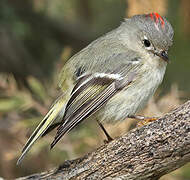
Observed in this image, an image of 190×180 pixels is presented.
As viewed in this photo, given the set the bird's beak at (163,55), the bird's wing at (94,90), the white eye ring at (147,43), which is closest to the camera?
the bird's wing at (94,90)

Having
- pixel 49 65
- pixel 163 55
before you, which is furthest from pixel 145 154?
pixel 49 65

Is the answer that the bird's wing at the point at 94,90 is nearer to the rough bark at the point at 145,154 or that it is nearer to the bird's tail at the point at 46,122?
the bird's tail at the point at 46,122

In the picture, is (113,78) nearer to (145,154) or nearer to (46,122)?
(46,122)

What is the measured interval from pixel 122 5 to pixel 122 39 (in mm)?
2341

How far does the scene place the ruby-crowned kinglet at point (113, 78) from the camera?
9.67 feet

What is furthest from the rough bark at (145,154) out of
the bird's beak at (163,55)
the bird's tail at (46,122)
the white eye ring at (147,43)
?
the white eye ring at (147,43)

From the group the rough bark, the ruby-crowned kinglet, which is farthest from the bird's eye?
the rough bark

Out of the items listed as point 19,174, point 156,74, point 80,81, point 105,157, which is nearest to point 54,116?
point 80,81

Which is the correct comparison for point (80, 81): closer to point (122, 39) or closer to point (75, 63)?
point (75, 63)

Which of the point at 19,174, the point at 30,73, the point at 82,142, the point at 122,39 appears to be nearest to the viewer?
the point at 122,39

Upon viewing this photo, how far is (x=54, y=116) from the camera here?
290cm

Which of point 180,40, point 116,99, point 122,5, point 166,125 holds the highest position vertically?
point 122,5

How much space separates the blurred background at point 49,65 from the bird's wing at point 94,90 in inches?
16.6

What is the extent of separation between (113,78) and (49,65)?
83.2 inches
